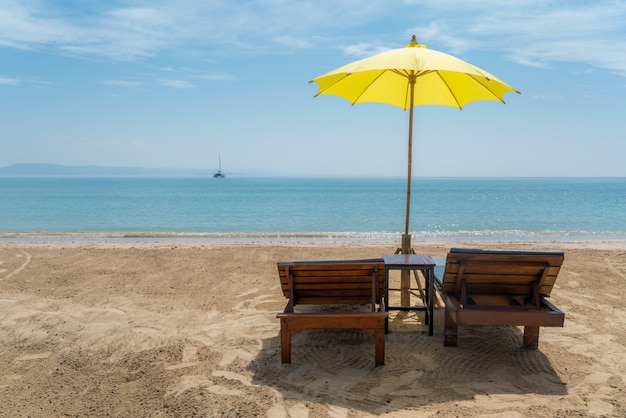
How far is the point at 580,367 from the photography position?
4.41 metres

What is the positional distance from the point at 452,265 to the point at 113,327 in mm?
4311

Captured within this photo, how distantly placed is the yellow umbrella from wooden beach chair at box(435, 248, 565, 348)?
1.25 metres

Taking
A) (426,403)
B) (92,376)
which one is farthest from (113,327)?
(426,403)

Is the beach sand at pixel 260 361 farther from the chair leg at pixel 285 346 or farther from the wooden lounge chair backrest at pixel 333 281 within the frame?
the wooden lounge chair backrest at pixel 333 281

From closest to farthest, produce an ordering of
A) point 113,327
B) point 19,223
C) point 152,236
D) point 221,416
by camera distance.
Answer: point 221,416, point 113,327, point 152,236, point 19,223

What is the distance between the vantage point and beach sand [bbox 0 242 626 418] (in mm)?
3725

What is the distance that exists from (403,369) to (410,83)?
3609mm

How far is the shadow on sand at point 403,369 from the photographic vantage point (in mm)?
3834

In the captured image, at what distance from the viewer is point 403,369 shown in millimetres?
4324

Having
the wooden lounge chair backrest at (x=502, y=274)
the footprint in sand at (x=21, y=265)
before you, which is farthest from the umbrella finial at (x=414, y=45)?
the footprint in sand at (x=21, y=265)

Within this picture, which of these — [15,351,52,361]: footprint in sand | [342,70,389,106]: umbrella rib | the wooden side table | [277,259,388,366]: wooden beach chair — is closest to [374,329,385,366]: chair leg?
[277,259,388,366]: wooden beach chair

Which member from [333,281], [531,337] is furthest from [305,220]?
[531,337]

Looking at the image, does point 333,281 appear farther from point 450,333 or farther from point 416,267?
point 450,333

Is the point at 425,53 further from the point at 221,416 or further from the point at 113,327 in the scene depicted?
the point at 113,327
